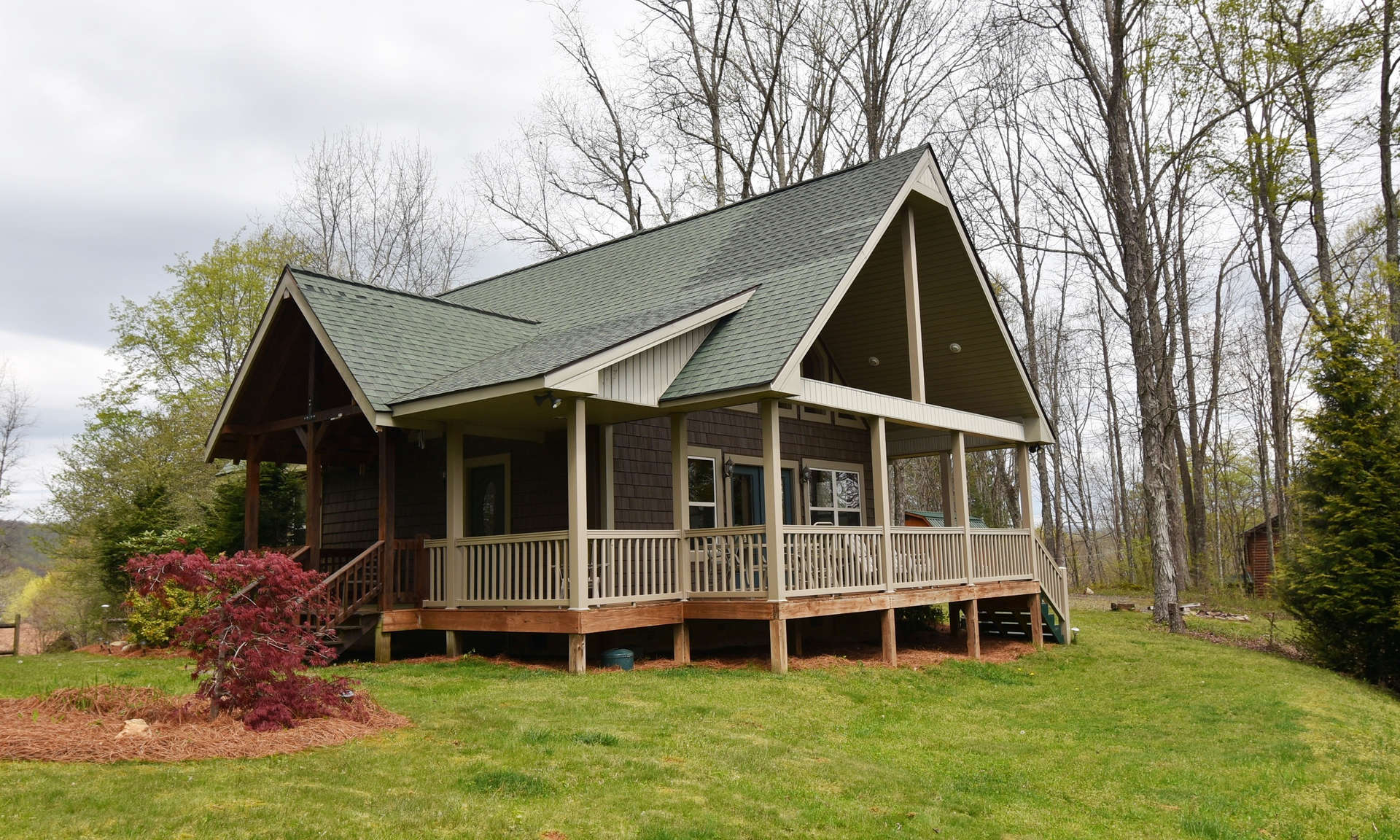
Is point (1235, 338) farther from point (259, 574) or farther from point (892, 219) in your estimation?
point (259, 574)

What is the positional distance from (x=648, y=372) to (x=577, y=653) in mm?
3597

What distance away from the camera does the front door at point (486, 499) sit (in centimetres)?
1548

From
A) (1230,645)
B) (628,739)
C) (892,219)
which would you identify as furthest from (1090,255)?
(628,739)

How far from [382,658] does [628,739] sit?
6.39 meters

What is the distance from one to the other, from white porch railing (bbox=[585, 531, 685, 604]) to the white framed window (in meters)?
5.30

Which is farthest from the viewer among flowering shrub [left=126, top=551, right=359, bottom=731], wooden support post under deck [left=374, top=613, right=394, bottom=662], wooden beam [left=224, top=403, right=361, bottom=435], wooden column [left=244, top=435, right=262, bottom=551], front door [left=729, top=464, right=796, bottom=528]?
front door [left=729, top=464, right=796, bottom=528]

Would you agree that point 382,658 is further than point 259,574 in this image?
Yes

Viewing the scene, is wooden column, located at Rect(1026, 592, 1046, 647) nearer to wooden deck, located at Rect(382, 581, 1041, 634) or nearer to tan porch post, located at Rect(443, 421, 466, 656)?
wooden deck, located at Rect(382, 581, 1041, 634)

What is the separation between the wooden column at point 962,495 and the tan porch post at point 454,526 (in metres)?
7.68

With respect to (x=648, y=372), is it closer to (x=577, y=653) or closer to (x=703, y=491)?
(x=577, y=653)

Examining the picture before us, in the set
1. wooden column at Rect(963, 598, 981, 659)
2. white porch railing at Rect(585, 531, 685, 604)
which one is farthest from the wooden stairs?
white porch railing at Rect(585, 531, 685, 604)

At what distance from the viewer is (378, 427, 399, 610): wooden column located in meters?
13.3

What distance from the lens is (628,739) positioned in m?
7.90

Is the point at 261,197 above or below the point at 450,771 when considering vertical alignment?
above
